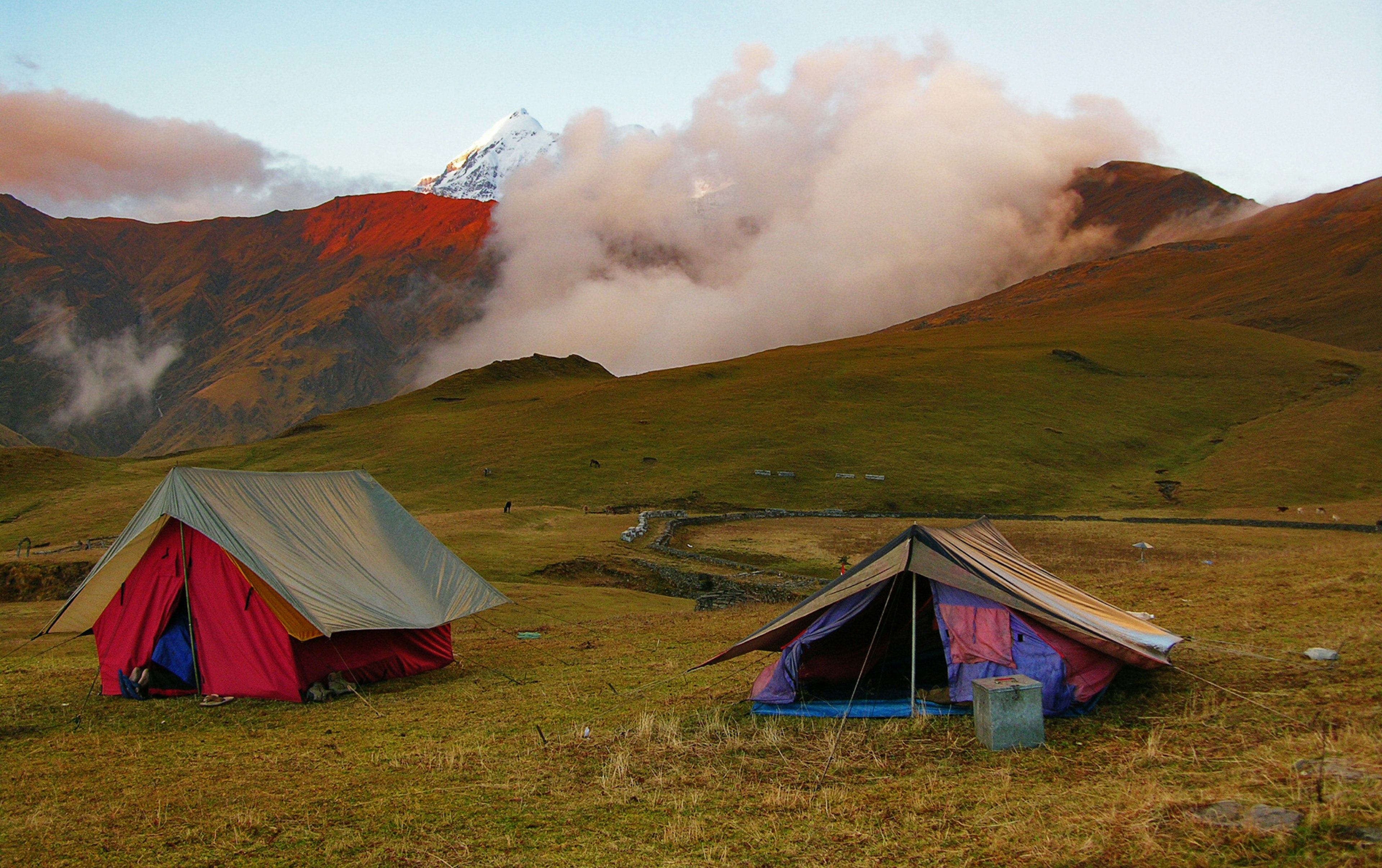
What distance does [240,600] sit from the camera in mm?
16844

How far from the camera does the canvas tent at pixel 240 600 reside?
54.5ft

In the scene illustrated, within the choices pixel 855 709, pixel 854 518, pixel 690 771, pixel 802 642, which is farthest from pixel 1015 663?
pixel 854 518

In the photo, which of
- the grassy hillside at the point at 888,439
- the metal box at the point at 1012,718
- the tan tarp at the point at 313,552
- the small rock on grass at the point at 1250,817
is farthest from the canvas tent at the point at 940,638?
the grassy hillside at the point at 888,439

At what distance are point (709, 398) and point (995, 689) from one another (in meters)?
95.7

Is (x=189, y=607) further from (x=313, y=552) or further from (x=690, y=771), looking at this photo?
→ (x=690, y=771)

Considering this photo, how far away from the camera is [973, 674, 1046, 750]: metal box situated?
1011 cm

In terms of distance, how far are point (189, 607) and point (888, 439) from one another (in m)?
73.7

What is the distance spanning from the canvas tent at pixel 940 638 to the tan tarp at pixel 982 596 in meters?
0.02

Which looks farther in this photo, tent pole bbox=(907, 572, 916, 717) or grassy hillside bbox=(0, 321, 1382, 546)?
grassy hillside bbox=(0, 321, 1382, 546)

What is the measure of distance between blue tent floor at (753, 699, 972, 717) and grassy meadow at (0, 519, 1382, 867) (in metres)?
0.35

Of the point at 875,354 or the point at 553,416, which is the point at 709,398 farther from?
the point at 875,354

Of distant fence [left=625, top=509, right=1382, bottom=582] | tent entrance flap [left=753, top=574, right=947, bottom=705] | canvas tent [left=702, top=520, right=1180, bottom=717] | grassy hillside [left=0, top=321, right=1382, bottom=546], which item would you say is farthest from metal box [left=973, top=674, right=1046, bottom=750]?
Answer: grassy hillside [left=0, top=321, right=1382, bottom=546]

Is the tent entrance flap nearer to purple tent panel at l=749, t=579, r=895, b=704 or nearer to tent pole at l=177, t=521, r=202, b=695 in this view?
purple tent panel at l=749, t=579, r=895, b=704

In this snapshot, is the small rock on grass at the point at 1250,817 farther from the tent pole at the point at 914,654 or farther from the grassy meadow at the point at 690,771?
the tent pole at the point at 914,654
